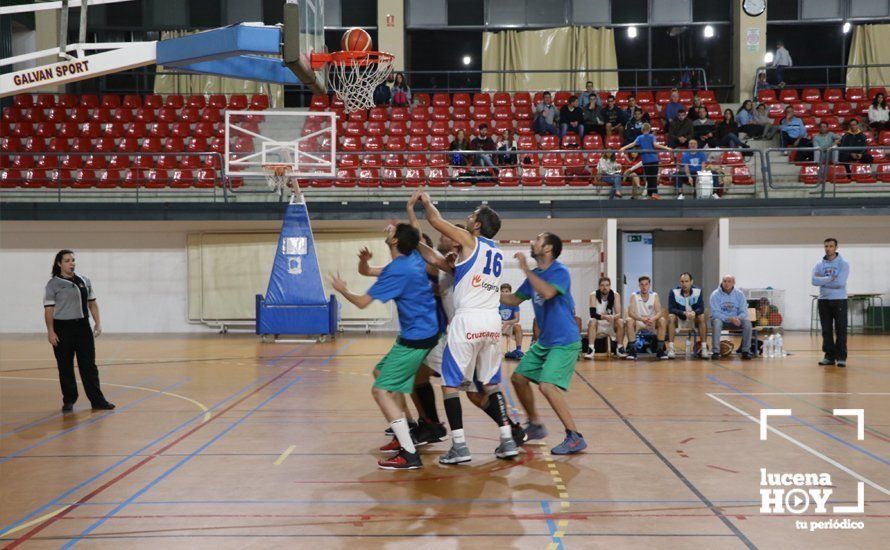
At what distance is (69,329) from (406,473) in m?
4.50

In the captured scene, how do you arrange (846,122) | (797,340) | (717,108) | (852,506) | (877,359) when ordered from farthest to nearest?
(717,108) → (846,122) → (797,340) → (877,359) → (852,506)

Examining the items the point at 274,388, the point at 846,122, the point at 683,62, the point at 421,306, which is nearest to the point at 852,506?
the point at 421,306

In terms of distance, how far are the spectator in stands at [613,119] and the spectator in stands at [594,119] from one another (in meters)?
0.16

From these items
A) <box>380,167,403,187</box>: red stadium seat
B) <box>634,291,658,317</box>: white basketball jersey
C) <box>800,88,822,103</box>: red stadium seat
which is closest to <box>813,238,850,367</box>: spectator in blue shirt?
<box>634,291,658,317</box>: white basketball jersey

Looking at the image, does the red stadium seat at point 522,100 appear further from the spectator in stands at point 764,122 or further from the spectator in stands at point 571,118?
the spectator in stands at point 764,122

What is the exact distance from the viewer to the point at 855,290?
63.1ft

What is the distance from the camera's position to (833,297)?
12.2 m

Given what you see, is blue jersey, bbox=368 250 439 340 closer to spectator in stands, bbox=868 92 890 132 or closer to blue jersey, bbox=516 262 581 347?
blue jersey, bbox=516 262 581 347

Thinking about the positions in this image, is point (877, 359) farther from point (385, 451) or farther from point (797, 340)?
point (385, 451)

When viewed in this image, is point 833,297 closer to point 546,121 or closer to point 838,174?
point 838,174

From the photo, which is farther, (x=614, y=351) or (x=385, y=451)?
(x=614, y=351)

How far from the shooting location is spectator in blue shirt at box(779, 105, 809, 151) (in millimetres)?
20281

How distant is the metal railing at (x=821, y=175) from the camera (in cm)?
1828

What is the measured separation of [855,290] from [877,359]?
657 cm
